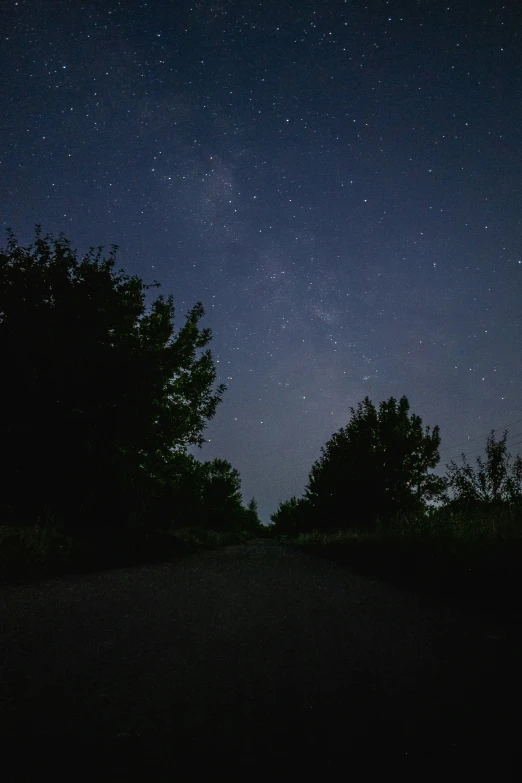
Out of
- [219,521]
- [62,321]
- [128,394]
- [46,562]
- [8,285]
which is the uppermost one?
[8,285]

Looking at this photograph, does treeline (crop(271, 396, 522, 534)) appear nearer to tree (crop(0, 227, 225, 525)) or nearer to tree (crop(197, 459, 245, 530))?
tree (crop(0, 227, 225, 525))

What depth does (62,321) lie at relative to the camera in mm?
11453

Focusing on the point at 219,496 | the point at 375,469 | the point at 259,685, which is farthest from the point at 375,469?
the point at 219,496

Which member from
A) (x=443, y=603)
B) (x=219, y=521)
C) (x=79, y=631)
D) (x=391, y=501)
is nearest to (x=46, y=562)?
(x=79, y=631)

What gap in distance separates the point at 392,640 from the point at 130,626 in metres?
2.59

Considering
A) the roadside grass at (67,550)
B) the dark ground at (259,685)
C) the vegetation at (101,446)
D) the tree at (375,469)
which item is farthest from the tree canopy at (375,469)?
the dark ground at (259,685)

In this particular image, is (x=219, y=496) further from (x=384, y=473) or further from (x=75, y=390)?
(x=75, y=390)

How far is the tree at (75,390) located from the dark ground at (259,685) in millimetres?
7476

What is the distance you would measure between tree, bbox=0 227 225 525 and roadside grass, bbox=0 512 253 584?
1424mm

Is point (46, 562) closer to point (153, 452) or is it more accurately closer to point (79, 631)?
point (79, 631)

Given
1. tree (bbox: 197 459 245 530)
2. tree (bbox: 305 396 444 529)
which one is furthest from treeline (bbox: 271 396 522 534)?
tree (bbox: 197 459 245 530)

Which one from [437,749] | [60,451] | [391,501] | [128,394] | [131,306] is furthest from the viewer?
[391,501]

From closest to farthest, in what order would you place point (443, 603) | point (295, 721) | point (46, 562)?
point (295, 721), point (443, 603), point (46, 562)

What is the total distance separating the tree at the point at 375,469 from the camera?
18781 mm
